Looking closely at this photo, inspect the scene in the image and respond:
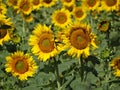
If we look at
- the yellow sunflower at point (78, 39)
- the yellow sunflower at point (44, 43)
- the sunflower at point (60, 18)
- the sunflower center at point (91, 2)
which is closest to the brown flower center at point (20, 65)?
the yellow sunflower at point (44, 43)

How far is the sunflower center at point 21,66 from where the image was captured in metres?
6.03

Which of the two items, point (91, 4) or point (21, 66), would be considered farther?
point (91, 4)

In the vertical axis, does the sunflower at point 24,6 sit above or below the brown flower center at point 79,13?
above

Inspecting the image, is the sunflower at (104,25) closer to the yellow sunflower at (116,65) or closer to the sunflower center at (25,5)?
the yellow sunflower at (116,65)

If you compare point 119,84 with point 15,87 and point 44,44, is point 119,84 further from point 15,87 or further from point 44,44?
point 15,87

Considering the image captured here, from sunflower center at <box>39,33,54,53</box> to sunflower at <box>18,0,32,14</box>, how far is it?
4.59 metres

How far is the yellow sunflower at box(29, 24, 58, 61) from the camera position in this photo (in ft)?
17.9

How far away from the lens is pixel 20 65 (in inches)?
239

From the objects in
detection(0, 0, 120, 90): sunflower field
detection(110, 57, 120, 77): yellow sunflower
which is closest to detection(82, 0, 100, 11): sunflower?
detection(0, 0, 120, 90): sunflower field

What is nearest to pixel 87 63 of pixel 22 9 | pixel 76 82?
pixel 76 82

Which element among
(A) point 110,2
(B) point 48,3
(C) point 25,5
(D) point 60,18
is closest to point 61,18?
(D) point 60,18

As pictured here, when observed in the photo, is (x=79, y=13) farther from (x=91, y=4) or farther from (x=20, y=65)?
(x=20, y=65)

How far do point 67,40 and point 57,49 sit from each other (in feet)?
0.77

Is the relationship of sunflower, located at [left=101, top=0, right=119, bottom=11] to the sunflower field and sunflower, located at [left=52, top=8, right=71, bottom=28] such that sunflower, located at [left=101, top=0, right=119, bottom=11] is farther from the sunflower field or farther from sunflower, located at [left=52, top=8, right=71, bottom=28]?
the sunflower field
